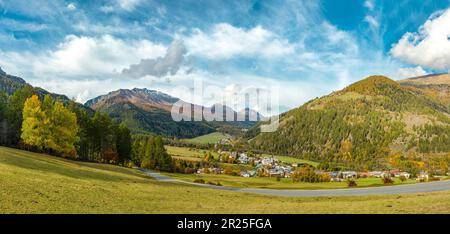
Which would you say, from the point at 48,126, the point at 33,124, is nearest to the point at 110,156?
the point at 48,126

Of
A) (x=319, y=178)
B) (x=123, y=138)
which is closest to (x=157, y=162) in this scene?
(x=123, y=138)

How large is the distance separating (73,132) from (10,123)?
69.4ft

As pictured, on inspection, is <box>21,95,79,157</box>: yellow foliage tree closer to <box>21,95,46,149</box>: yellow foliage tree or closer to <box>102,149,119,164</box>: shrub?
<box>21,95,46,149</box>: yellow foliage tree

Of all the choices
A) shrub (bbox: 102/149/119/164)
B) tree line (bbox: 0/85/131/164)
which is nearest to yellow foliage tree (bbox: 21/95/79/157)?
tree line (bbox: 0/85/131/164)

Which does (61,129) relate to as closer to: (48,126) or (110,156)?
(48,126)

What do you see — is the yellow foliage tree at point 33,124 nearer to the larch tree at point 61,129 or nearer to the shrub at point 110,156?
the larch tree at point 61,129

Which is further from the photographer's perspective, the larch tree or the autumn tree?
the autumn tree

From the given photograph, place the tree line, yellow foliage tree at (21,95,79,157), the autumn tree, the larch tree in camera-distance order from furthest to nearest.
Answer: the autumn tree < the larch tree < the tree line < yellow foliage tree at (21,95,79,157)

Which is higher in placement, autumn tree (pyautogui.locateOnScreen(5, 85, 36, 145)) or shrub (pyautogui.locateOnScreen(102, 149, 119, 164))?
autumn tree (pyautogui.locateOnScreen(5, 85, 36, 145))

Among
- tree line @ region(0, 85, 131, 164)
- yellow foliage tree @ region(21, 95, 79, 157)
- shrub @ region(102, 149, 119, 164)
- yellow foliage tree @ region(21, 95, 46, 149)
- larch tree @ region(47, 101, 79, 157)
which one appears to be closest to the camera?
yellow foliage tree @ region(21, 95, 46, 149)

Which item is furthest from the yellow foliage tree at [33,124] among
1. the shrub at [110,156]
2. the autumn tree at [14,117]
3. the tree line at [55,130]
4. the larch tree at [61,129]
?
the shrub at [110,156]
